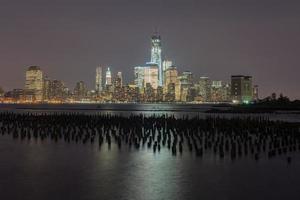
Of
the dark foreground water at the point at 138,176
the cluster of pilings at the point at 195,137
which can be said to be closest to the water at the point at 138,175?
the dark foreground water at the point at 138,176

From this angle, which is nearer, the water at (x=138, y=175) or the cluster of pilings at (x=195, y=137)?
the water at (x=138, y=175)

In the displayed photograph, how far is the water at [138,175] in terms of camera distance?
2008 centimetres

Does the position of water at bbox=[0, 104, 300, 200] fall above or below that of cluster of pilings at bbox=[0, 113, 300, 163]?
below

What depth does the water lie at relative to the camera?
790 inches

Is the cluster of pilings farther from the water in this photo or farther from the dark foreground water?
the dark foreground water

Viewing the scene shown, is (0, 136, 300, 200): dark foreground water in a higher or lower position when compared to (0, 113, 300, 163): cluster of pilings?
lower

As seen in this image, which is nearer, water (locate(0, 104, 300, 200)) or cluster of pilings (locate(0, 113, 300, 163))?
water (locate(0, 104, 300, 200))

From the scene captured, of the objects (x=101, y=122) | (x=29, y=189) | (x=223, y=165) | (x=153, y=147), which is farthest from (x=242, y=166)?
(x=101, y=122)

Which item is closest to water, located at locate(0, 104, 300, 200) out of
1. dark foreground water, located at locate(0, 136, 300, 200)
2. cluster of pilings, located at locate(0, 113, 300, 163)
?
dark foreground water, located at locate(0, 136, 300, 200)

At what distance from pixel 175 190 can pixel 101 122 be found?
3657 cm

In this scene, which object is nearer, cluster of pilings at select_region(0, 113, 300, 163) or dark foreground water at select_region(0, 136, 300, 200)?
dark foreground water at select_region(0, 136, 300, 200)

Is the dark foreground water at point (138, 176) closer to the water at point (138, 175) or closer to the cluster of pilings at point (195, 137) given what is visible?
the water at point (138, 175)

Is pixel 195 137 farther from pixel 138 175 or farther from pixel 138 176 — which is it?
pixel 138 176

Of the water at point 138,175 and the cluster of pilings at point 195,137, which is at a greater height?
the cluster of pilings at point 195,137
